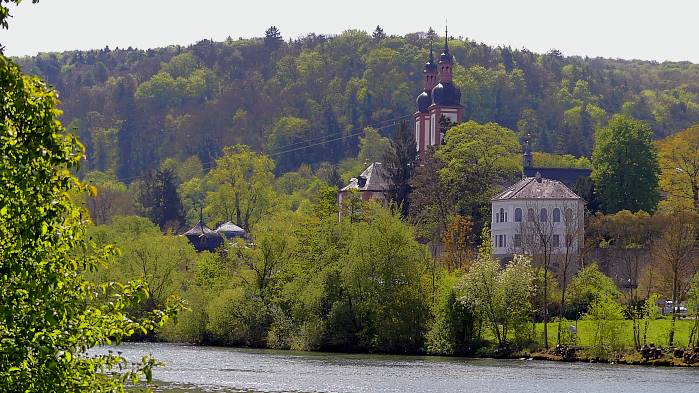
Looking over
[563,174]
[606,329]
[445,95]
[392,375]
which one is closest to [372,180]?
[445,95]

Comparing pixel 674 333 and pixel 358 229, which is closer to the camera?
pixel 674 333

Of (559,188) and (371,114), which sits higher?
(371,114)

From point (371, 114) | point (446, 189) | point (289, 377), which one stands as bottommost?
point (289, 377)

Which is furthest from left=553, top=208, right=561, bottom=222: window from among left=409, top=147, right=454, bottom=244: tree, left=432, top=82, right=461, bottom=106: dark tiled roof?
left=432, top=82, right=461, bottom=106: dark tiled roof

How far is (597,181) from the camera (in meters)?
97.0

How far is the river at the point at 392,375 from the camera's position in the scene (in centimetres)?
4541

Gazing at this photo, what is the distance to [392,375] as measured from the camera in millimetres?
51062

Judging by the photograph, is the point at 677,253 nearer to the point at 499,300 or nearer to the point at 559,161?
the point at 499,300

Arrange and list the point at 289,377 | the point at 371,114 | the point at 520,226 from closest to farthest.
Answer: the point at 289,377 < the point at 520,226 < the point at 371,114

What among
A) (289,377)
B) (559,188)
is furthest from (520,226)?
(289,377)

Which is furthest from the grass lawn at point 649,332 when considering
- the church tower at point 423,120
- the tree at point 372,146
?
the tree at point 372,146

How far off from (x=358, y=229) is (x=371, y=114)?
127 metres

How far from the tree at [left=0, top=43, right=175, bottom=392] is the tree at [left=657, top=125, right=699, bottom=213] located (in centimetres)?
8690

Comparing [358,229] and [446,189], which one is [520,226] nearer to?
[446,189]
